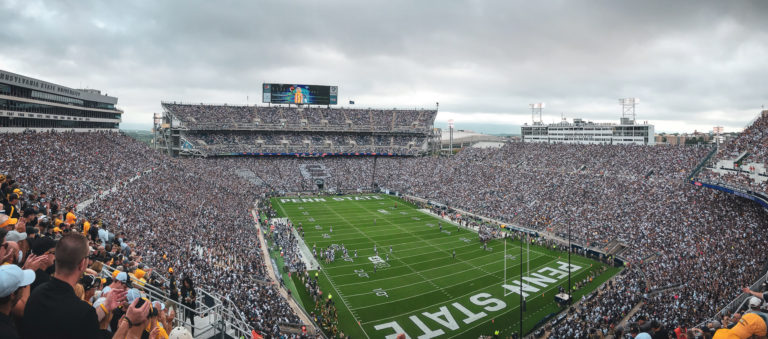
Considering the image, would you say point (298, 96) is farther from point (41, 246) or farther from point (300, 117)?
point (41, 246)

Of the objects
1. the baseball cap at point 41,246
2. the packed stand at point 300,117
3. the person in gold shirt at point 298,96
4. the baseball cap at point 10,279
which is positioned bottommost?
the baseball cap at point 41,246

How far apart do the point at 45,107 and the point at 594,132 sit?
100m

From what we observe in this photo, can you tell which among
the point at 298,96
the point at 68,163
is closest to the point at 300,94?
the point at 298,96

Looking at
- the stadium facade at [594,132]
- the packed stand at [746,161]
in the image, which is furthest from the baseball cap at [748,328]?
the stadium facade at [594,132]

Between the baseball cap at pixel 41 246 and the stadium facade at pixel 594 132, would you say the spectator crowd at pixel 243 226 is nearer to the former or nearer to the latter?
the baseball cap at pixel 41 246

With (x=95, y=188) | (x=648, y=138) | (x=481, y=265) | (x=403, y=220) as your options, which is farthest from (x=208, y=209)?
(x=648, y=138)

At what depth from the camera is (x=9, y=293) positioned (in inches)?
110

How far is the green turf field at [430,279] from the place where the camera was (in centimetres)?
1852

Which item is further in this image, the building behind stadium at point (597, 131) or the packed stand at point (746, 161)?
the building behind stadium at point (597, 131)

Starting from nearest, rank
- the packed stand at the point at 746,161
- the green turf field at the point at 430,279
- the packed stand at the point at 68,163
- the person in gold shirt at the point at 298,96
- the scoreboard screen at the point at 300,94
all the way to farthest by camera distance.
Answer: the green turf field at the point at 430,279, the packed stand at the point at 68,163, the packed stand at the point at 746,161, the scoreboard screen at the point at 300,94, the person in gold shirt at the point at 298,96

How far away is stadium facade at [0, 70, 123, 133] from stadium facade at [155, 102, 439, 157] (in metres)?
15.3

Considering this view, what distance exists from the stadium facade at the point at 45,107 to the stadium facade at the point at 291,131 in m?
15.3

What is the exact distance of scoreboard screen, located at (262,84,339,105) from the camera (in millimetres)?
68188

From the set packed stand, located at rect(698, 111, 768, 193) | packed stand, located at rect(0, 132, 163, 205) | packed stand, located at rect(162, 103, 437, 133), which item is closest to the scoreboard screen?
packed stand, located at rect(162, 103, 437, 133)
